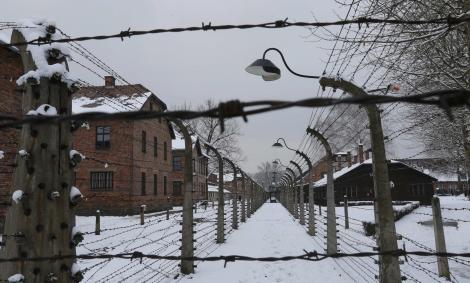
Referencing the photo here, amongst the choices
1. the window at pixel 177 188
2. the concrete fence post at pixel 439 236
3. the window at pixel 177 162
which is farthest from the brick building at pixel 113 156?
the concrete fence post at pixel 439 236

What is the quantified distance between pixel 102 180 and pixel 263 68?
25.4m

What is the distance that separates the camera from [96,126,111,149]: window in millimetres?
31641

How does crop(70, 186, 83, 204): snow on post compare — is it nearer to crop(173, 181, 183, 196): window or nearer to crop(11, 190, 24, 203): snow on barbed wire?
crop(11, 190, 24, 203): snow on barbed wire

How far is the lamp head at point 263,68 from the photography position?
840cm

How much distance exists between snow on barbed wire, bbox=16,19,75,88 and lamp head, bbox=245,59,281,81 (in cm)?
517

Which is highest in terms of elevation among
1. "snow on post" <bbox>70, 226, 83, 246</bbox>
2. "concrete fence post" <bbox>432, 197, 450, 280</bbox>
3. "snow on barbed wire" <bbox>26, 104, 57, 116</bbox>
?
"snow on barbed wire" <bbox>26, 104, 57, 116</bbox>

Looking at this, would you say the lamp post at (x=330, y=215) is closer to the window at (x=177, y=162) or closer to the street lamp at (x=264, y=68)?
the street lamp at (x=264, y=68)

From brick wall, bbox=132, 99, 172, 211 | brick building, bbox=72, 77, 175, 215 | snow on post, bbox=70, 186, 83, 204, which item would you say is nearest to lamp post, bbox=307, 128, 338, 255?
snow on post, bbox=70, 186, 83, 204

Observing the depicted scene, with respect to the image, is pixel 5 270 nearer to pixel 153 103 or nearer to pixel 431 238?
pixel 431 238

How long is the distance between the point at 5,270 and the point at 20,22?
2115 millimetres

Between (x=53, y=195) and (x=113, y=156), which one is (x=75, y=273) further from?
(x=113, y=156)

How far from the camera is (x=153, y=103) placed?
35562mm

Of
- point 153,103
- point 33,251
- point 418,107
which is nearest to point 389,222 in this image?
point 33,251

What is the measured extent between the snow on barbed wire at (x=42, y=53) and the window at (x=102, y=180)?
28481 mm
